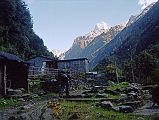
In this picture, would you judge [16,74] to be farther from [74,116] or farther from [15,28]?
[15,28]

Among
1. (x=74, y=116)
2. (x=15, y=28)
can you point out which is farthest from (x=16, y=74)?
(x=15, y=28)

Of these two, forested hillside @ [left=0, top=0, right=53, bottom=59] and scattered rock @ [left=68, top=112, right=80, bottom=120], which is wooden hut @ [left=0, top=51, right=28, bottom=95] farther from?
forested hillside @ [left=0, top=0, right=53, bottom=59]

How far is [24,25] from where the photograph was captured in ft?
221

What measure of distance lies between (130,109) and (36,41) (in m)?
61.6

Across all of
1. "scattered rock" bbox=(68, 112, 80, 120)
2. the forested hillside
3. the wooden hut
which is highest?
the forested hillside

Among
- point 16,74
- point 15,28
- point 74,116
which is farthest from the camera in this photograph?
point 15,28

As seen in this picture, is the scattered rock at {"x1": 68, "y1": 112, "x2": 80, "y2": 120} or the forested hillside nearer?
the scattered rock at {"x1": 68, "y1": 112, "x2": 80, "y2": 120}

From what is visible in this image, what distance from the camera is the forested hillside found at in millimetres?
60281

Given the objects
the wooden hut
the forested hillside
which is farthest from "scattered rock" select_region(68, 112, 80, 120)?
the forested hillside

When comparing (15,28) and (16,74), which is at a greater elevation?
(15,28)

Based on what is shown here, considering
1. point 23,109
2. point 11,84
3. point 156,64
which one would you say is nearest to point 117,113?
point 23,109

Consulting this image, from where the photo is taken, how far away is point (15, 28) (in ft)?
205

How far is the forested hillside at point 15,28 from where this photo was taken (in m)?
60.3

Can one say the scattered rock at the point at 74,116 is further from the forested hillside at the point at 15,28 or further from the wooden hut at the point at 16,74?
the forested hillside at the point at 15,28
